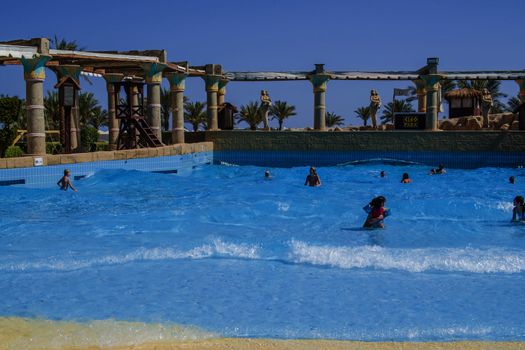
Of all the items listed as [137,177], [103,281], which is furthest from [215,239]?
[137,177]

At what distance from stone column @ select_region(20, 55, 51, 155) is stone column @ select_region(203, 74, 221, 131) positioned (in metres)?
10.5

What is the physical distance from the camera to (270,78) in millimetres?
27375

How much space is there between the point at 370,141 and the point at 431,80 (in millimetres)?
3700

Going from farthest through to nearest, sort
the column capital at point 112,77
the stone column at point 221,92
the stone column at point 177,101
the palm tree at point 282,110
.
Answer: the palm tree at point 282,110
the stone column at point 221,92
the column capital at point 112,77
the stone column at point 177,101

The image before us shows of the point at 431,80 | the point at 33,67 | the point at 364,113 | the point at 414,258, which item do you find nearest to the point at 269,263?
the point at 414,258

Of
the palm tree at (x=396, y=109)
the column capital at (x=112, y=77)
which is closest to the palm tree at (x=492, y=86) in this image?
the palm tree at (x=396, y=109)

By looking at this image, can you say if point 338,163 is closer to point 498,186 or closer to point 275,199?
point 498,186

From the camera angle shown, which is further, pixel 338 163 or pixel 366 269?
pixel 338 163

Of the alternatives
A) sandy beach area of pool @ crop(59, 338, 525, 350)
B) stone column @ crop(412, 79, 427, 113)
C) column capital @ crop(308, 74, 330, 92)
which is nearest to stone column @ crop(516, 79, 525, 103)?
stone column @ crop(412, 79, 427, 113)

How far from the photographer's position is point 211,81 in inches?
1095

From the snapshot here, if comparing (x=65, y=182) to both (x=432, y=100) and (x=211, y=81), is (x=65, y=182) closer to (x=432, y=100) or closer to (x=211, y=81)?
(x=211, y=81)

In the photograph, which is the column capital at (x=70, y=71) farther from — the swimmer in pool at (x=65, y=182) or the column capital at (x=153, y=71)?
the swimmer in pool at (x=65, y=182)

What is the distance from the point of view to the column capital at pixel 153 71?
882 inches

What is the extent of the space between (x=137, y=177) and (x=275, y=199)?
5660mm
